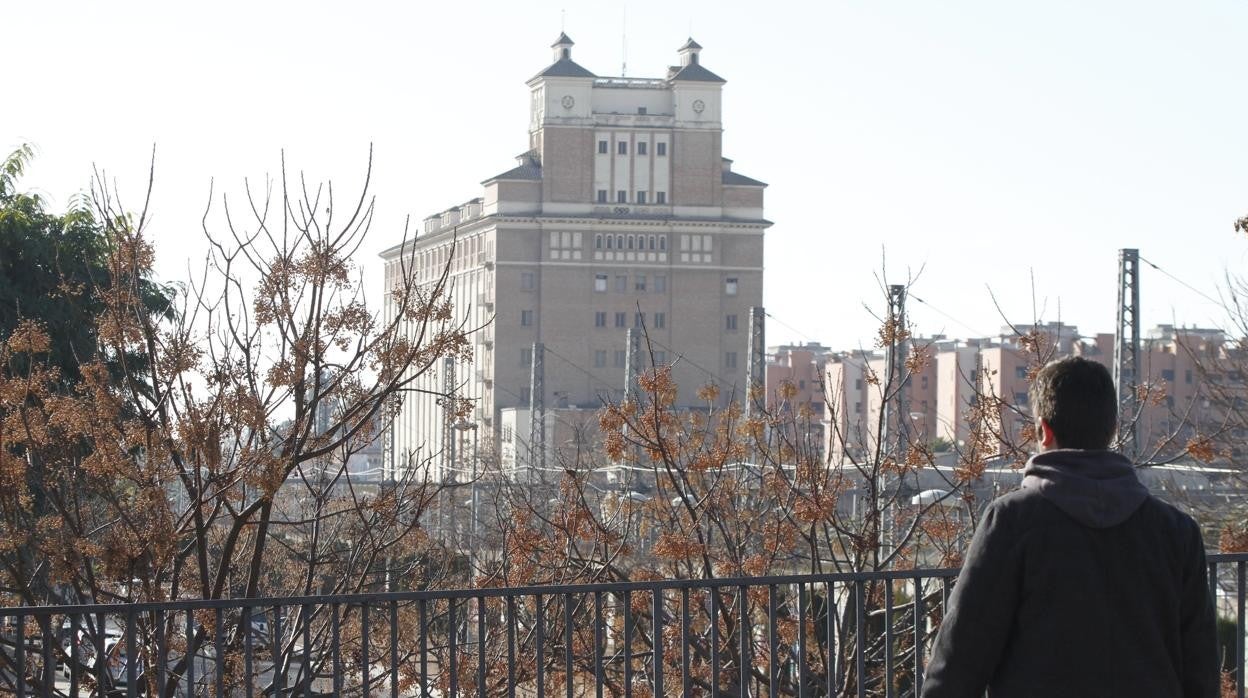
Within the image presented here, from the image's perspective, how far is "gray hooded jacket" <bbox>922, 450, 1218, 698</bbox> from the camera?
336 centimetres

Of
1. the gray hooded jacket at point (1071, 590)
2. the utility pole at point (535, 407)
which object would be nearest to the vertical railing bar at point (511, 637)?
the gray hooded jacket at point (1071, 590)

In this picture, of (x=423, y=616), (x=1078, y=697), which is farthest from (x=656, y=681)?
(x=1078, y=697)

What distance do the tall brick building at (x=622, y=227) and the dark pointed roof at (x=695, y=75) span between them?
0.10 metres

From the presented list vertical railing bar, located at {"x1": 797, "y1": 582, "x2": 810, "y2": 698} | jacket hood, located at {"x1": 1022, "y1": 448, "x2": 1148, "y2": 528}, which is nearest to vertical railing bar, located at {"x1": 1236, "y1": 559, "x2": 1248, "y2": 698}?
vertical railing bar, located at {"x1": 797, "y1": 582, "x2": 810, "y2": 698}

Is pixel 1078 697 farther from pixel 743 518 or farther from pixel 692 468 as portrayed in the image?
pixel 743 518

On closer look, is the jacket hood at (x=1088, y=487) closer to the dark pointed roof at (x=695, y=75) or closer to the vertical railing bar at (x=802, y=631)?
the vertical railing bar at (x=802, y=631)

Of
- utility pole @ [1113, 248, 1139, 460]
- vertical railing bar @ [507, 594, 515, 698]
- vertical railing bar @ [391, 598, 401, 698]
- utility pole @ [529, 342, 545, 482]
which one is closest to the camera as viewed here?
vertical railing bar @ [391, 598, 401, 698]

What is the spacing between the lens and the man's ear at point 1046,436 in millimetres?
3410

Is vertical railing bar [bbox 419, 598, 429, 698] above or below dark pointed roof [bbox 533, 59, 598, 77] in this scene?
below

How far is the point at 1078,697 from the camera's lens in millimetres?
3381

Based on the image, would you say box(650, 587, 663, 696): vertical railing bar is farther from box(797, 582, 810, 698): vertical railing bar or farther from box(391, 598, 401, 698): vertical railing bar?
box(391, 598, 401, 698): vertical railing bar

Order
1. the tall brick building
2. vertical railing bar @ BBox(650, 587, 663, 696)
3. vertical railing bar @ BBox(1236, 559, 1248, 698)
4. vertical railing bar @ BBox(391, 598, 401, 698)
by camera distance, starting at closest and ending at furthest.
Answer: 1. vertical railing bar @ BBox(391, 598, 401, 698)
2. vertical railing bar @ BBox(650, 587, 663, 696)
3. vertical railing bar @ BBox(1236, 559, 1248, 698)
4. the tall brick building

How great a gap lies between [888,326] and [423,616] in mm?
5727

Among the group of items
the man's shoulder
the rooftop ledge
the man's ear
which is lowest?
the man's shoulder
